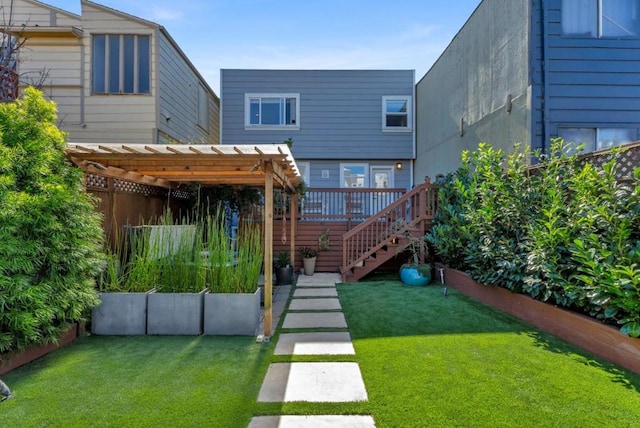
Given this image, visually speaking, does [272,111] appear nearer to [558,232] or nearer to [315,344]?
[315,344]

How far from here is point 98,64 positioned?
7.23 meters

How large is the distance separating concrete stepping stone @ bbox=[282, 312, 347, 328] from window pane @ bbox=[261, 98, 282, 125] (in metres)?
7.79

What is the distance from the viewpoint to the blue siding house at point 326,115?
10.8m

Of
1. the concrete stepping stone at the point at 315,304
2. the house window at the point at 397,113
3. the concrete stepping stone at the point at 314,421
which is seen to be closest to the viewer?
the concrete stepping stone at the point at 314,421

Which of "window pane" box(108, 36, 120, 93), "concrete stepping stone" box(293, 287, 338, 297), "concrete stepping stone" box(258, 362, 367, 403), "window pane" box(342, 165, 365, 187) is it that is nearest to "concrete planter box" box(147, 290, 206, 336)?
"concrete stepping stone" box(258, 362, 367, 403)

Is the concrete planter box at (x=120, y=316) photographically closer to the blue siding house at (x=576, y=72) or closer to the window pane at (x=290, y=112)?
the blue siding house at (x=576, y=72)

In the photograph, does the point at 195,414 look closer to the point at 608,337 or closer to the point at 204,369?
the point at 204,369

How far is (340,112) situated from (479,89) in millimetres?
4725

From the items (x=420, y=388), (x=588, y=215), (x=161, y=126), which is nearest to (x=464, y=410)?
(x=420, y=388)

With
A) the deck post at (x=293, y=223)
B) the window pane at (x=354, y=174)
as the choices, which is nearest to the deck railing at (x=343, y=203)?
the deck post at (x=293, y=223)

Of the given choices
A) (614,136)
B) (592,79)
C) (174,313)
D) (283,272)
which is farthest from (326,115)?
(174,313)

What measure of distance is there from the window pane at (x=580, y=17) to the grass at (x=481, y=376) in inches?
197

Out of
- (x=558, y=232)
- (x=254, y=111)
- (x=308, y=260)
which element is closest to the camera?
(x=558, y=232)

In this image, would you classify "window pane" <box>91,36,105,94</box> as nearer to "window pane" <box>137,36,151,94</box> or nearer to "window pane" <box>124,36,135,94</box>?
"window pane" <box>124,36,135,94</box>
